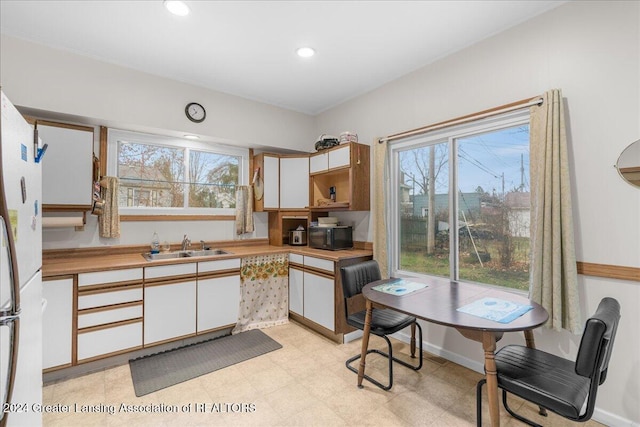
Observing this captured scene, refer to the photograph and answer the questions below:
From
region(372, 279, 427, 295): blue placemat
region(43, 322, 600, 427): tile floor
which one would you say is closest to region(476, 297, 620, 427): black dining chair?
region(43, 322, 600, 427): tile floor

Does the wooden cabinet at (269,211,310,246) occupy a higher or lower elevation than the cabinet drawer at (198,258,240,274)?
higher

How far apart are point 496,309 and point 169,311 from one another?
2692mm

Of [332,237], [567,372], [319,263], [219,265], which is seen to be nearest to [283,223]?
[332,237]

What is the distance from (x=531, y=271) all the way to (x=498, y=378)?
883 millimetres

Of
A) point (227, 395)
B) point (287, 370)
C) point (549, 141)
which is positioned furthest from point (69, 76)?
point (549, 141)

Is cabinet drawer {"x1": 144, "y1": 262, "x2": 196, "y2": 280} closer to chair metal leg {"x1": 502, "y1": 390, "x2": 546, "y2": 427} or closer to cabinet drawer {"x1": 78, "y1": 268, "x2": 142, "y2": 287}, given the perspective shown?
cabinet drawer {"x1": 78, "y1": 268, "x2": 142, "y2": 287}

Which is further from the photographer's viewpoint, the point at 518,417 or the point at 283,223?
the point at 283,223

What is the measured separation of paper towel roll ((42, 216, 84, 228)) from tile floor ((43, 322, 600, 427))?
1265 millimetres

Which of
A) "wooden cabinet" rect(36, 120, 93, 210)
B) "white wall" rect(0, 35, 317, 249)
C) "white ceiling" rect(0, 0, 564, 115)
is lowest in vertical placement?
"wooden cabinet" rect(36, 120, 93, 210)

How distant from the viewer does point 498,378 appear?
157 centimetres

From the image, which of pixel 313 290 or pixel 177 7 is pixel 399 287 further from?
pixel 177 7

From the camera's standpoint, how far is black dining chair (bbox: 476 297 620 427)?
1.26 m

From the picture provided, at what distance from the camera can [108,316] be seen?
2.50 metres

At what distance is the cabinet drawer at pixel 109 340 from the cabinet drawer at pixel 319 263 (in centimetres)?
168
